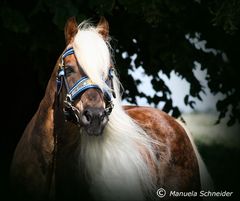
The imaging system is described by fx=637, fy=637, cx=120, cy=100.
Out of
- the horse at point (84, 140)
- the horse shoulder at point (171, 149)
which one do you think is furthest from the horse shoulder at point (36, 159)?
the horse shoulder at point (171, 149)

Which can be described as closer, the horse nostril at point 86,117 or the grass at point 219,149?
the horse nostril at point 86,117

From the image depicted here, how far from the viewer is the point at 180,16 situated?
9227 millimetres

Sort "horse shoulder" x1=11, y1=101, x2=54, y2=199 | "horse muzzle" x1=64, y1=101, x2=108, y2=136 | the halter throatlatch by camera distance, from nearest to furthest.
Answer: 1. "horse muzzle" x1=64, y1=101, x2=108, y2=136
2. the halter throatlatch
3. "horse shoulder" x1=11, y1=101, x2=54, y2=199

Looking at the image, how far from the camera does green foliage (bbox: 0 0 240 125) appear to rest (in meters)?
7.72

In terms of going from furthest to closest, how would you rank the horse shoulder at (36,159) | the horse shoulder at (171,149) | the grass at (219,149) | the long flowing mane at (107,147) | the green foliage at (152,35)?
1. the grass at (219,149)
2. the green foliage at (152,35)
3. the horse shoulder at (171,149)
4. the horse shoulder at (36,159)
5. the long flowing mane at (107,147)

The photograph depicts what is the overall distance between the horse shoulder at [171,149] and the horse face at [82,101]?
1.22 meters

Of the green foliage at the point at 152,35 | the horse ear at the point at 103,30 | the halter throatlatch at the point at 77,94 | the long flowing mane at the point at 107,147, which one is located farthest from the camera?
the green foliage at the point at 152,35

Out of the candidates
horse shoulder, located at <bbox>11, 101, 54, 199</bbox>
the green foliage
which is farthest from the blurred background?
horse shoulder, located at <bbox>11, 101, 54, 199</bbox>

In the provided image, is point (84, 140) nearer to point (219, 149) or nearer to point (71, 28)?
point (71, 28)

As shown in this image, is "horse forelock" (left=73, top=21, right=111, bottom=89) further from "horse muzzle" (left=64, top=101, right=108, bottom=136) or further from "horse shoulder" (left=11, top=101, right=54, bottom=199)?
"horse shoulder" (left=11, top=101, right=54, bottom=199)

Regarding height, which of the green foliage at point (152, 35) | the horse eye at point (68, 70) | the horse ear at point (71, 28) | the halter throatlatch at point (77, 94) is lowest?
the halter throatlatch at point (77, 94)

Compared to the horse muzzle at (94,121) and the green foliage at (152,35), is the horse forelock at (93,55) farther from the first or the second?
the green foliage at (152,35)

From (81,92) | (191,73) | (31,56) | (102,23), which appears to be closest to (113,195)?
(81,92)

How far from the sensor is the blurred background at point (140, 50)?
26.3ft
